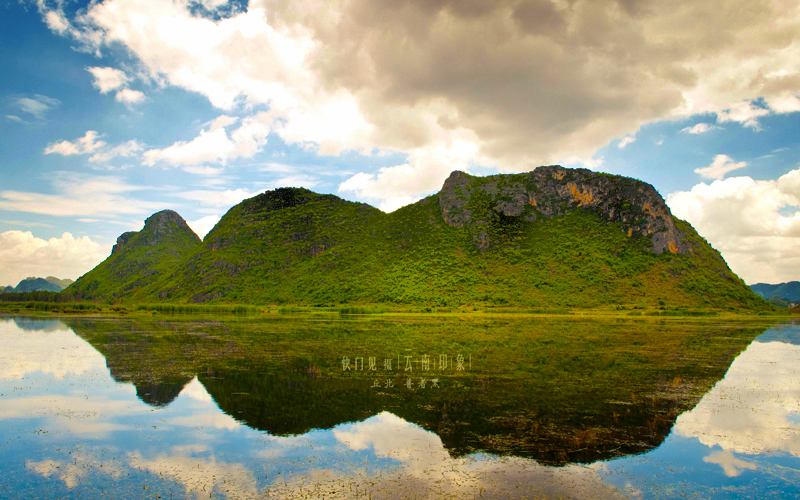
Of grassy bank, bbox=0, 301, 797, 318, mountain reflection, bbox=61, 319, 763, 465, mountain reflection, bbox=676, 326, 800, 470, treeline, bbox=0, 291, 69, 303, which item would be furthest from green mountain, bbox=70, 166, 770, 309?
mountain reflection, bbox=676, 326, 800, 470

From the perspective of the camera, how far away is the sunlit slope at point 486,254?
13045cm

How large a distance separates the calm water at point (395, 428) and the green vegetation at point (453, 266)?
9316 cm

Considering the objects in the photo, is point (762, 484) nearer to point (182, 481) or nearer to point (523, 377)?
point (523, 377)

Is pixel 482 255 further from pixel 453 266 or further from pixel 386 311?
pixel 386 311

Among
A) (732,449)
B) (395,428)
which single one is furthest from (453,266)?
(732,449)

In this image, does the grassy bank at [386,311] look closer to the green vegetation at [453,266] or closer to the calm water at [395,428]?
the green vegetation at [453,266]

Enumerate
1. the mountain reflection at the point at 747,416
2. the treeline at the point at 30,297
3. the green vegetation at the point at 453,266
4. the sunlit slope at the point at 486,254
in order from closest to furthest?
the mountain reflection at the point at 747,416 < the green vegetation at the point at 453,266 < the sunlit slope at the point at 486,254 < the treeline at the point at 30,297

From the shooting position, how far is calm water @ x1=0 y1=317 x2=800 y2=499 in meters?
10.3

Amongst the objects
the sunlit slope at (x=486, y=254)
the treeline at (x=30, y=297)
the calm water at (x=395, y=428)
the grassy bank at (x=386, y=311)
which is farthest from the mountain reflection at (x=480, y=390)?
the treeline at (x=30, y=297)

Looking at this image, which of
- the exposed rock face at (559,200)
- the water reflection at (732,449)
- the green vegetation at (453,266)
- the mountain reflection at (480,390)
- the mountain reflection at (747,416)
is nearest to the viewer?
the water reflection at (732,449)

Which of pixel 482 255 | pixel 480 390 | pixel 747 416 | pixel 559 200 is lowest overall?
pixel 747 416

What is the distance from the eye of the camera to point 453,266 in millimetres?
152000

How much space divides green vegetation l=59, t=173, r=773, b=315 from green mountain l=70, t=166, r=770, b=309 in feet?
1.64

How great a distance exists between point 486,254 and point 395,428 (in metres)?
147
